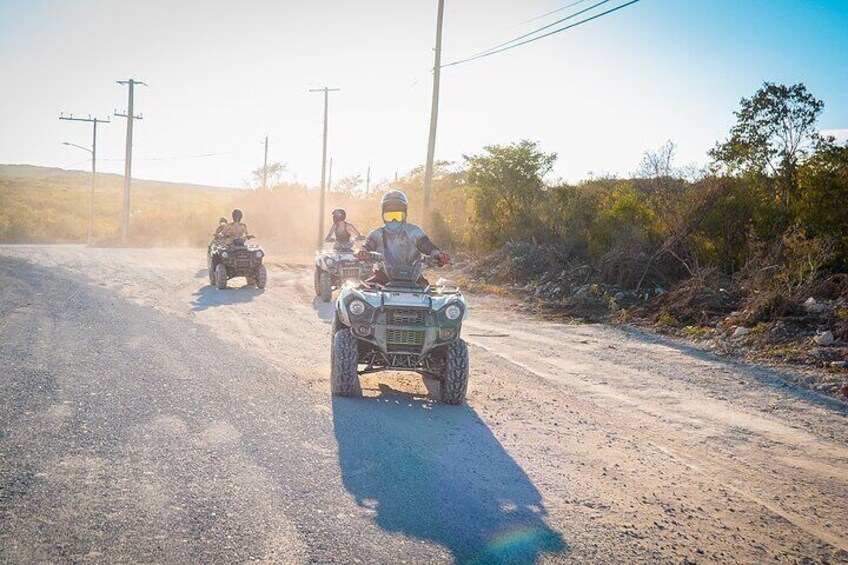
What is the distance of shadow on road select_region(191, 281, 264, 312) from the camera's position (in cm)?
1371

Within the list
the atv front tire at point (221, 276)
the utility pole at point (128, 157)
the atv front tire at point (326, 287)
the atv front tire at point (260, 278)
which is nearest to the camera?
the atv front tire at point (326, 287)

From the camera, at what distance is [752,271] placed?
1241 cm

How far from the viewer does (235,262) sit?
16.8 meters

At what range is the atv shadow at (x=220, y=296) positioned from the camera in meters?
13.7

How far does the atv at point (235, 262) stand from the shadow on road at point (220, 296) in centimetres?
28

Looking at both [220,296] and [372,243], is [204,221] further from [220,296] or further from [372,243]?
[372,243]

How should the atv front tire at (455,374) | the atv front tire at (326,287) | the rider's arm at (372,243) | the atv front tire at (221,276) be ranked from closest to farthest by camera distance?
1. the atv front tire at (455,374)
2. the rider's arm at (372,243)
3. the atv front tire at (326,287)
4. the atv front tire at (221,276)

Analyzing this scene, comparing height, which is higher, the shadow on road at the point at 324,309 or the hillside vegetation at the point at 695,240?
the hillside vegetation at the point at 695,240

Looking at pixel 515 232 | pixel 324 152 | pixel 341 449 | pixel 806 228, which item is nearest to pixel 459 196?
pixel 515 232

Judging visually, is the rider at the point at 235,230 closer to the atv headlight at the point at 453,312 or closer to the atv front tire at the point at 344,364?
the atv front tire at the point at 344,364

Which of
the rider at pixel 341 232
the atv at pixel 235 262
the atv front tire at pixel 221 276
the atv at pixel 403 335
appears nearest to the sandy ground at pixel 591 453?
the atv at pixel 403 335

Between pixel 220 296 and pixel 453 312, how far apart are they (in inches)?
401

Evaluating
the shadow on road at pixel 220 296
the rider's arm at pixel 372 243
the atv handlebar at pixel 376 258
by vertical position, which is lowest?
the shadow on road at pixel 220 296

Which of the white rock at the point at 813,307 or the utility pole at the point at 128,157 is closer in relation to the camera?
the white rock at the point at 813,307
